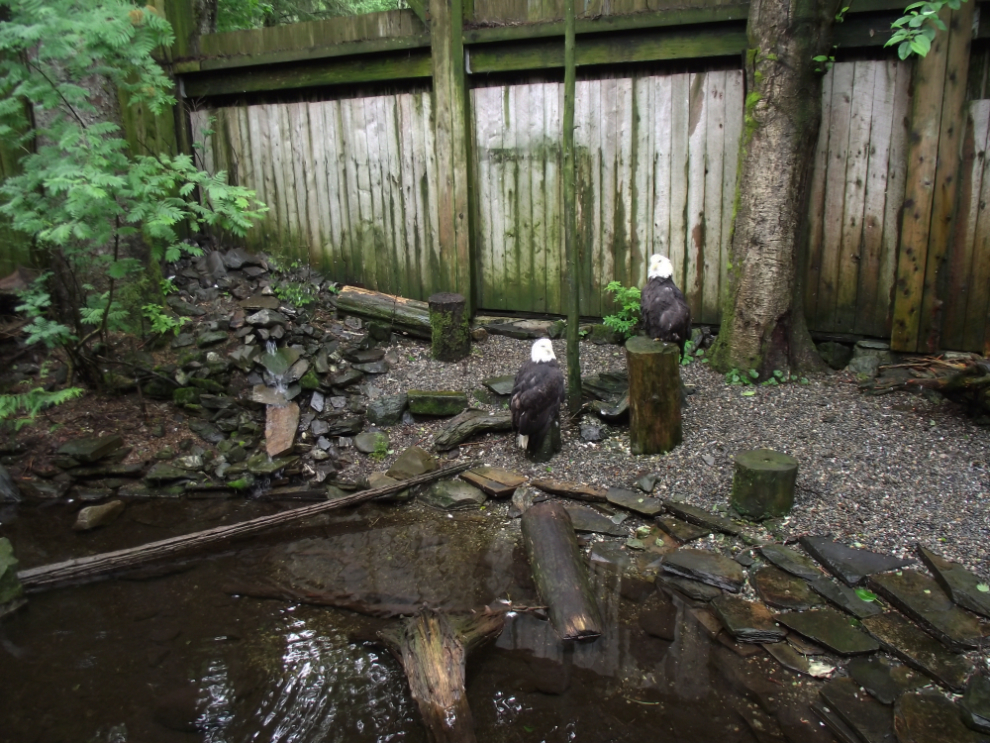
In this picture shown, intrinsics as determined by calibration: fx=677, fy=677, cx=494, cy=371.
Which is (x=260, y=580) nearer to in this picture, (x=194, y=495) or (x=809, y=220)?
(x=194, y=495)

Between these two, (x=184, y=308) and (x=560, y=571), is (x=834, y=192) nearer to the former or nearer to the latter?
(x=560, y=571)

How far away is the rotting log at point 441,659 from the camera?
2691 millimetres

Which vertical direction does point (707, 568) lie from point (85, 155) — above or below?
below

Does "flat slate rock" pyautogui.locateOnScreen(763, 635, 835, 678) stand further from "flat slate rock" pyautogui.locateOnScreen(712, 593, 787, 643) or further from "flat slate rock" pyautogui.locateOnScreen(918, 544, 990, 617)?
"flat slate rock" pyautogui.locateOnScreen(918, 544, 990, 617)

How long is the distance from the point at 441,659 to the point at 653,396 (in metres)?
2.33

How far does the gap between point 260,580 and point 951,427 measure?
442 cm

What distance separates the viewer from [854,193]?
5.30 metres

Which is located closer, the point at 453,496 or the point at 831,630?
the point at 831,630

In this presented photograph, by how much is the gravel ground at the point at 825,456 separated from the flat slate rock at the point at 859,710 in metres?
1.05

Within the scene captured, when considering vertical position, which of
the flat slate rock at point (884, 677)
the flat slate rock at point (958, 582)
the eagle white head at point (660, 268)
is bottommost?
the flat slate rock at point (884, 677)

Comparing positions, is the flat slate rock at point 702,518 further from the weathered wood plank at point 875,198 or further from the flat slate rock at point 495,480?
the weathered wood plank at point 875,198

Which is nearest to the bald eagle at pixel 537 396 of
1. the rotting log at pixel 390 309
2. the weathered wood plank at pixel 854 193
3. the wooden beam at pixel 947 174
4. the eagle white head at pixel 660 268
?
the eagle white head at pixel 660 268

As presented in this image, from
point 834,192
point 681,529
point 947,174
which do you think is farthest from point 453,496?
point 947,174

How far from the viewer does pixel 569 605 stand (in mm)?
3312
